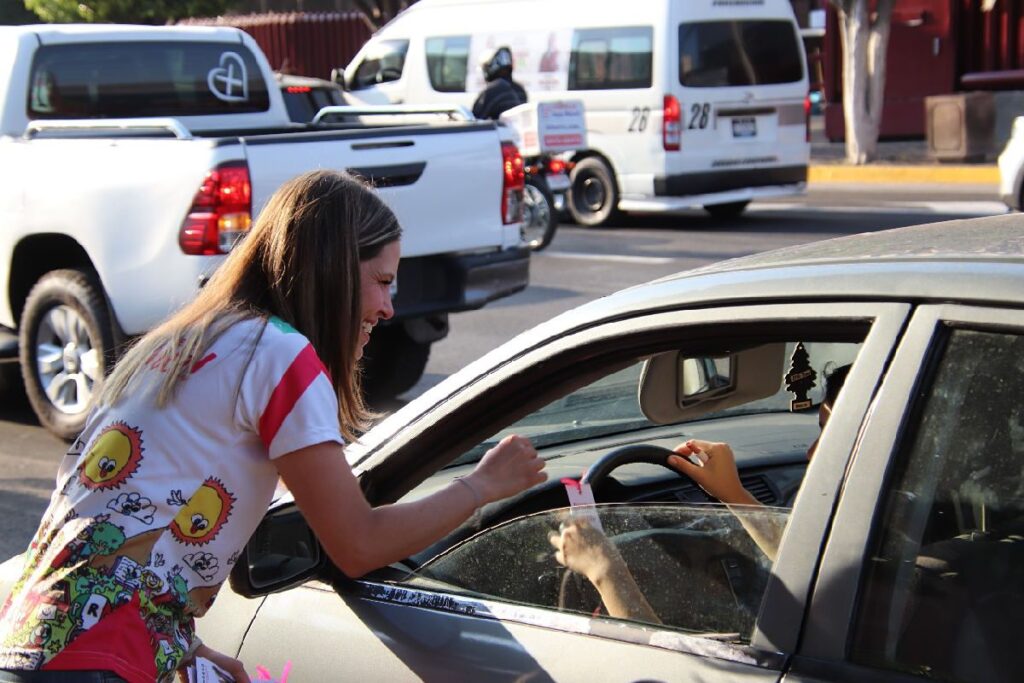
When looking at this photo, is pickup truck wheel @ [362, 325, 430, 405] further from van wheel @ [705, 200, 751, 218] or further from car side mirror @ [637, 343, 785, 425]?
van wheel @ [705, 200, 751, 218]

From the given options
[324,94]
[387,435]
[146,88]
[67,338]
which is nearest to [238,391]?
[387,435]

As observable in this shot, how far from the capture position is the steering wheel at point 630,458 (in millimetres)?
2611

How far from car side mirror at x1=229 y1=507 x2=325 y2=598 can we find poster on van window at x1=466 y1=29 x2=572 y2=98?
12139 mm

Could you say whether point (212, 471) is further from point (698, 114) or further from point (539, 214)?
point (698, 114)

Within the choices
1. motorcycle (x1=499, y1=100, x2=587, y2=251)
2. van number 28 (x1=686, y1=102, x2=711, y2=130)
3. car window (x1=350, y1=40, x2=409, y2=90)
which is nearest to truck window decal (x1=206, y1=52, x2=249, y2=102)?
motorcycle (x1=499, y1=100, x2=587, y2=251)

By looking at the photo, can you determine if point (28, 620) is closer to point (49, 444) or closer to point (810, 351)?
point (810, 351)

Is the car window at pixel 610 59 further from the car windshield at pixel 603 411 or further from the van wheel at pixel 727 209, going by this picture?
the car windshield at pixel 603 411

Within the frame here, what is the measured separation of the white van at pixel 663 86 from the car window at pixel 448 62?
2cm

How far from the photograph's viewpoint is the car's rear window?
773 cm

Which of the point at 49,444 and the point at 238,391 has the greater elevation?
the point at 238,391

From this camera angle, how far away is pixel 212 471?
2.05 meters

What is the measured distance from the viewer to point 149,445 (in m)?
2.03

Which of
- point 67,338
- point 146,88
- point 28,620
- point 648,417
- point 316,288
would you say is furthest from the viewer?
point 146,88

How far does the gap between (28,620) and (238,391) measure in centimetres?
45
